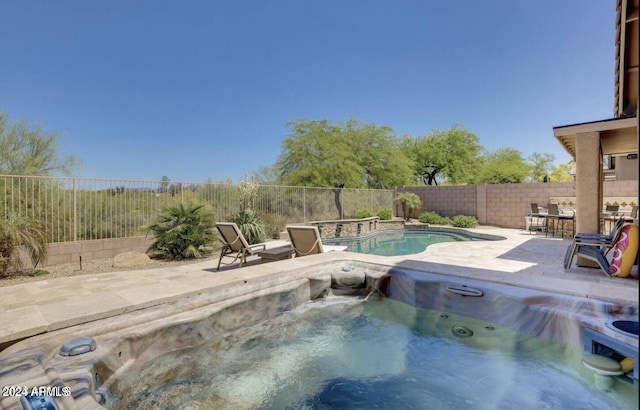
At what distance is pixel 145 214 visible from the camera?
809cm

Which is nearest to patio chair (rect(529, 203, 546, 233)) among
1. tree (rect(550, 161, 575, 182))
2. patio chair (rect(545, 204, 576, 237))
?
patio chair (rect(545, 204, 576, 237))

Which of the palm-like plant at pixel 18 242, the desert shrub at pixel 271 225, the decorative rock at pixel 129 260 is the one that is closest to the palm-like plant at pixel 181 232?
the decorative rock at pixel 129 260

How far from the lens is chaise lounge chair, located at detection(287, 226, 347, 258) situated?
20.0 ft

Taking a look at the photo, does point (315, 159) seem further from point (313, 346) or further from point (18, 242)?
point (313, 346)

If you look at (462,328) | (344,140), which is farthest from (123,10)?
(462,328)

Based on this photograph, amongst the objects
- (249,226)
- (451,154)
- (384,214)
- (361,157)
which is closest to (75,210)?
(249,226)

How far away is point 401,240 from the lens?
11891mm

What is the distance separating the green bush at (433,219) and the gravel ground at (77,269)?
11.3 m

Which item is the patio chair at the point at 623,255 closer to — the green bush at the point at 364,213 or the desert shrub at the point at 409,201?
the green bush at the point at 364,213

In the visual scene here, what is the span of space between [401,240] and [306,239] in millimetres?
6626

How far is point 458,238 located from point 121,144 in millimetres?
18692

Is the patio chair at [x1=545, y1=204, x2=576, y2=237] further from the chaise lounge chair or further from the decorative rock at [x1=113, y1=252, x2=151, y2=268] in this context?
the decorative rock at [x1=113, y1=252, x2=151, y2=268]

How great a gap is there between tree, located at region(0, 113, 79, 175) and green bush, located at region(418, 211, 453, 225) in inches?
591

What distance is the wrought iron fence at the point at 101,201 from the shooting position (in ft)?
20.9
